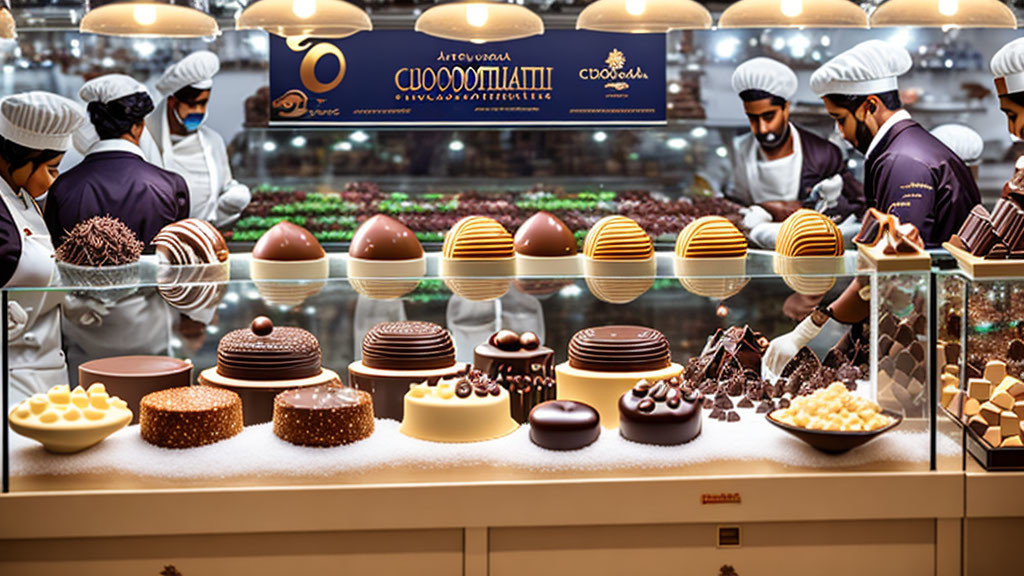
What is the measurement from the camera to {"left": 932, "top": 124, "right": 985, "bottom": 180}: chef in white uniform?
6.16 metres

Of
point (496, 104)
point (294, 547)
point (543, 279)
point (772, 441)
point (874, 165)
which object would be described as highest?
point (496, 104)

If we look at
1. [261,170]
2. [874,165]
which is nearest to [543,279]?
Result: [874,165]

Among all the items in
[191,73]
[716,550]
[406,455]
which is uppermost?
[191,73]

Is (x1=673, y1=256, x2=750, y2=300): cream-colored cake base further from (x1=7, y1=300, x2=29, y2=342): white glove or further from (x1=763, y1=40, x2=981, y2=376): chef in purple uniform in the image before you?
(x1=763, y1=40, x2=981, y2=376): chef in purple uniform

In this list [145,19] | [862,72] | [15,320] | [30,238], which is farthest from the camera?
[862,72]

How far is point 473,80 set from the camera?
20.6 feet

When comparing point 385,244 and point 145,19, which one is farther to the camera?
point 145,19

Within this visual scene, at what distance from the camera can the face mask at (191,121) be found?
6191 millimetres

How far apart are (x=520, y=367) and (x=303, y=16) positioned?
4.82 ft

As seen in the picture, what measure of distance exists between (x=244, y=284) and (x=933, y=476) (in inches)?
70.5

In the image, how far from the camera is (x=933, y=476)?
2535 millimetres

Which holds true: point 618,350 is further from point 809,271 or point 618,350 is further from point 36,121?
point 36,121

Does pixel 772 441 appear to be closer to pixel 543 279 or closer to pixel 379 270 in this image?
pixel 543 279

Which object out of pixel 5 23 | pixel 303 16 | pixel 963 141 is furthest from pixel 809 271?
pixel 963 141
